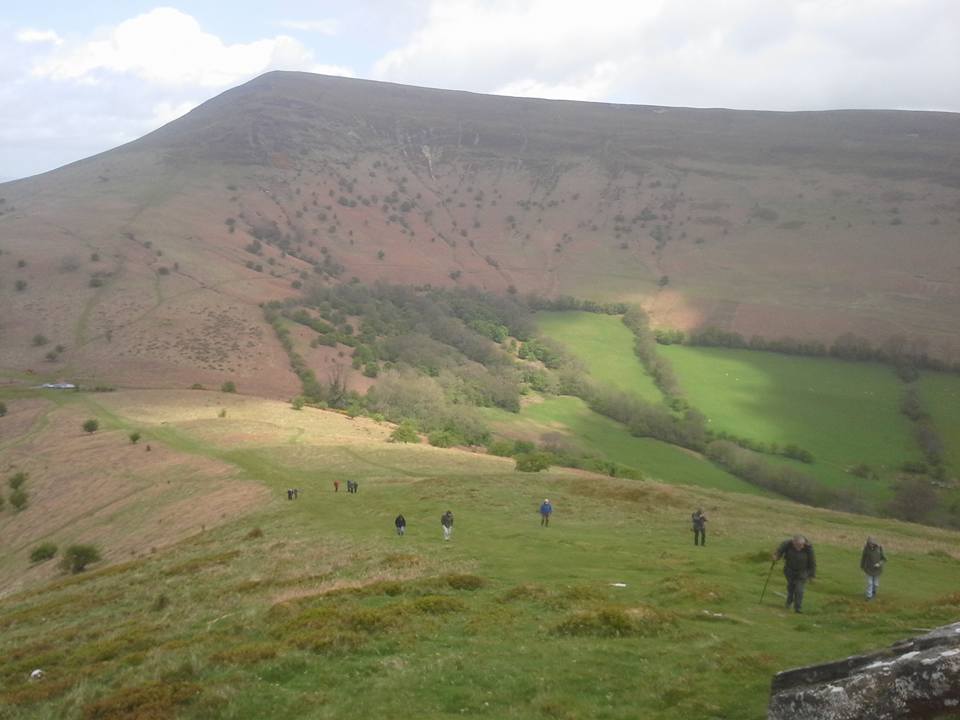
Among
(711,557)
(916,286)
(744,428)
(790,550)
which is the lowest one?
(744,428)

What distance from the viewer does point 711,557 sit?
91.6 ft

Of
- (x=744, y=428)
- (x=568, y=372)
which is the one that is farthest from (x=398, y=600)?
(x=568, y=372)

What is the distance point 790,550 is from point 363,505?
95.8 feet

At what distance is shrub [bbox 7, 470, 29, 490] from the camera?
62.1m

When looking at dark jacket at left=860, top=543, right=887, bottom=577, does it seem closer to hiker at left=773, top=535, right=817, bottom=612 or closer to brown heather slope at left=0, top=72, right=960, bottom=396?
hiker at left=773, top=535, right=817, bottom=612

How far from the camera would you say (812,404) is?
111812mm

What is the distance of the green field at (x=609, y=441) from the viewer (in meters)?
85.9

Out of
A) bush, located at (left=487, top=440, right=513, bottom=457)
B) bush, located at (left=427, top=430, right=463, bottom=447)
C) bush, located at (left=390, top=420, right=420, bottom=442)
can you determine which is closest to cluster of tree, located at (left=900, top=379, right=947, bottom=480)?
bush, located at (left=487, top=440, right=513, bottom=457)

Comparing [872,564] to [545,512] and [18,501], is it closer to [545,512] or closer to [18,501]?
[545,512]

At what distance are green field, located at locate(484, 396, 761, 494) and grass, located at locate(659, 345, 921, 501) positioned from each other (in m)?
12.2

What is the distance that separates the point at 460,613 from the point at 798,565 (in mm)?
9240

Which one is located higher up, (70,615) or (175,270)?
(175,270)

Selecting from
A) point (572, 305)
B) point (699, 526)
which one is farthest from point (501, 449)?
point (572, 305)

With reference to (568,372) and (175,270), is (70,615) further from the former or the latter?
(175,270)
